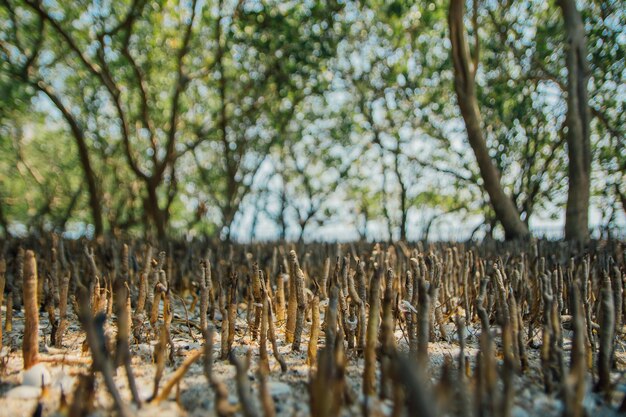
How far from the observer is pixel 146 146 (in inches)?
632

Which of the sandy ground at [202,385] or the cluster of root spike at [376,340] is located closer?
the cluster of root spike at [376,340]

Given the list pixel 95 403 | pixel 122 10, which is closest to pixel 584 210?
pixel 95 403

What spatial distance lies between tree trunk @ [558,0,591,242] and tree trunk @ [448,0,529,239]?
0.88 m

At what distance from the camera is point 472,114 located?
23.6 feet

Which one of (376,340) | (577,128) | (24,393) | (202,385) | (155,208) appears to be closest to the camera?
(24,393)

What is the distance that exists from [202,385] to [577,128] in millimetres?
7161

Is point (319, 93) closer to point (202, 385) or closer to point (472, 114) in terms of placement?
point (472, 114)

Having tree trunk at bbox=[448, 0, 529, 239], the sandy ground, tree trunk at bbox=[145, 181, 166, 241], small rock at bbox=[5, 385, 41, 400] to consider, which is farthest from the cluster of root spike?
tree trunk at bbox=[145, 181, 166, 241]

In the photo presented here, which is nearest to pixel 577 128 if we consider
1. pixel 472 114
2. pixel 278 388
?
pixel 472 114

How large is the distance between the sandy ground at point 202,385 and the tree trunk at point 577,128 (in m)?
5.23

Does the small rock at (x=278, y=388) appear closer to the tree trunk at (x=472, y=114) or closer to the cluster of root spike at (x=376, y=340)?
the cluster of root spike at (x=376, y=340)

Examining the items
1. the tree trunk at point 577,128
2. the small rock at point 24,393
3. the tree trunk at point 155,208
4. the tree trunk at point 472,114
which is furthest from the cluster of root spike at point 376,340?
the tree trunk at point 155,208

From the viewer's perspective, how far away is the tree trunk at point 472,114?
263 inches

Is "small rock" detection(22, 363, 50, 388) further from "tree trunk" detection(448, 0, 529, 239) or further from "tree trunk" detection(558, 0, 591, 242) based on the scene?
"tree trunk" detection(558, 0, 591, 242)
